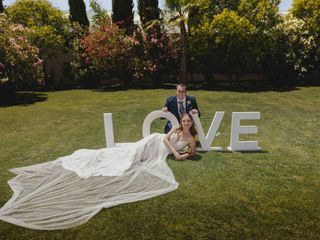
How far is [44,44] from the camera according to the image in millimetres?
22391

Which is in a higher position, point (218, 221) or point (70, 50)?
point (70, 50)

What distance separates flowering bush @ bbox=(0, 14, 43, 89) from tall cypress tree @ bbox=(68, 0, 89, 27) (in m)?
5.36

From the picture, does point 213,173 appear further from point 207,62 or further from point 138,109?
point 207,62

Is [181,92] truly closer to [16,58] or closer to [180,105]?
[180,105]

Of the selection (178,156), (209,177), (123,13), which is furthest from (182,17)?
(209,177)

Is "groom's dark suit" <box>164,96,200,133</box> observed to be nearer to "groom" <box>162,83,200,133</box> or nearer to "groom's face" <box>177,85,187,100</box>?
"groom" <box>162,83,200,133</box>

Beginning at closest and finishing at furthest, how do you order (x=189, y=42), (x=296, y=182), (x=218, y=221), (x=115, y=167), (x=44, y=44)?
(x=218, y=221) → (x=296, y=182) → (x=115, y=167) → (x=189, y=42) → (x=44, y=44)

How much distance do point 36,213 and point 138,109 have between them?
902 cm

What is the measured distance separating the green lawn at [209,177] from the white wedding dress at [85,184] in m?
0.20

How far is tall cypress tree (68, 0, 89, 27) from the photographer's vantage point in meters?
22.7

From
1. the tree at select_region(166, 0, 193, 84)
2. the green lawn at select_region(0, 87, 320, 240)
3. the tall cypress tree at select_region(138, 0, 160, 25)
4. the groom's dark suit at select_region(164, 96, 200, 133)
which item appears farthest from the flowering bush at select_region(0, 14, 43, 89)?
the groom's dark suit at select_region(164, 96, 200, 133)

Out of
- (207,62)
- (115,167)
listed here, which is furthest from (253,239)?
(207,62)

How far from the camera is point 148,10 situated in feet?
71.8

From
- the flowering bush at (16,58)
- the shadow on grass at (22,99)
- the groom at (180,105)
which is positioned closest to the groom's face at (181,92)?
the groom at (180,105)
